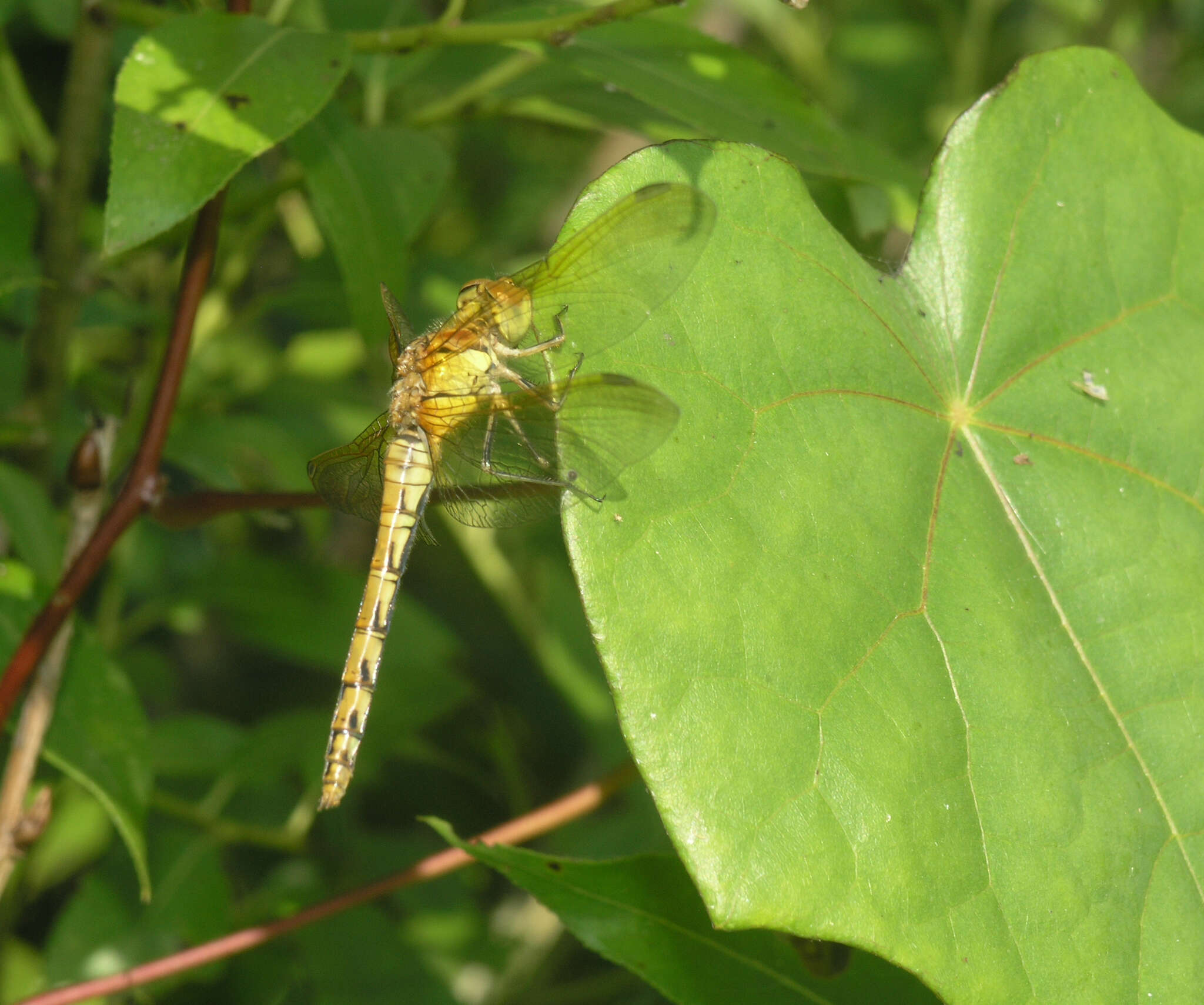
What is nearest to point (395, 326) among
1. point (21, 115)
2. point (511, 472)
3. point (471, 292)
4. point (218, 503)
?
point (471, 292)

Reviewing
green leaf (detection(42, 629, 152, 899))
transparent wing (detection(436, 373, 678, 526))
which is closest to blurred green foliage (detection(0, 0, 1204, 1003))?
green leaf (detection(42, 629, 152, 899))

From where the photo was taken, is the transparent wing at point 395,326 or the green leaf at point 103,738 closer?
the green leaf at point 103,738

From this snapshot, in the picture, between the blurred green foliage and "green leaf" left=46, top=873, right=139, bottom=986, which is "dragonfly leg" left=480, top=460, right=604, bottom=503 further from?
"green leaf" left=46, top=873, right=139, bottom=986

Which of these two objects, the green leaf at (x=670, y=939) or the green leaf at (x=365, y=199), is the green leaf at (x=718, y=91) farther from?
the green leaf at (x=670, y=939)

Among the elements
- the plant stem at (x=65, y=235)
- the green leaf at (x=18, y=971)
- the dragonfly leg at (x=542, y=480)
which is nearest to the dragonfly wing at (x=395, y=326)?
the dragonfly leg at (x=542, y=480)

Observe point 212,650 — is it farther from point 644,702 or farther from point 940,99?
point 940,99

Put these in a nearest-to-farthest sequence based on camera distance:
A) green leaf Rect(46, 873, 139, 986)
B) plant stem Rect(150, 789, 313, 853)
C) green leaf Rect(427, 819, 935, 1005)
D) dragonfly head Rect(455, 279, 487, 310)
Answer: green leaf Rect(427, 819, 935, 1005) < dragonfly head Rect(455, 279, 487, 310) < green leaf Rect(46, 873, 139, 986) < plant stem Rect(150, 789, 313, 853)

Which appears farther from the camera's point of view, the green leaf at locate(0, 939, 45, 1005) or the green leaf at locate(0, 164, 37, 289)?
the green leaf at locate(0, 939, 45, 1005)
